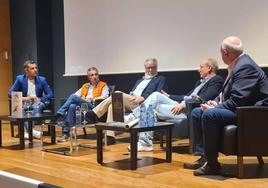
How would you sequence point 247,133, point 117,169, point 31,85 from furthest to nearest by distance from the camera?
point 31,85
point 117,169
point 247,133

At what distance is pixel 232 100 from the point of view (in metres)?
3.45

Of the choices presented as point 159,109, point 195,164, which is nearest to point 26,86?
point 159,109

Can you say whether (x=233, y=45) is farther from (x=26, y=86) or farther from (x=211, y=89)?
(x=26, y=86)

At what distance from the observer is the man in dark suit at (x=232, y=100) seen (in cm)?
340

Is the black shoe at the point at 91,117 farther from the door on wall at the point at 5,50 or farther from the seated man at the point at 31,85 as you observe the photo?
the door on wall at the point at 5,50

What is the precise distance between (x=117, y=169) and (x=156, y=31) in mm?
2465

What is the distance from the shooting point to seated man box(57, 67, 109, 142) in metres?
5.47

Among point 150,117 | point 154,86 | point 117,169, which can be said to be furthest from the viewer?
point 154,86

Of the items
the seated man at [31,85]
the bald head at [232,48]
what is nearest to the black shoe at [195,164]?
the bald head at [232,48]

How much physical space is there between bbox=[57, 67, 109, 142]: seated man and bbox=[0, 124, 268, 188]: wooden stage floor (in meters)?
0.59

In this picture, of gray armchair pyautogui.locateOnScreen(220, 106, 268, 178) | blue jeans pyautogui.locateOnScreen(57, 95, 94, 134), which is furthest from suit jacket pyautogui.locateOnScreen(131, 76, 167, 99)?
gray armchair pyautogui.locateOnScreen(220, 106, 268, 178)

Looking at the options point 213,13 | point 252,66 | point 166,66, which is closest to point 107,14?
point 166,66

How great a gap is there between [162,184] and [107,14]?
3748 mm

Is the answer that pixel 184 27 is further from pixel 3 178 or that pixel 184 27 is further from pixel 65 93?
pixel 3 178
